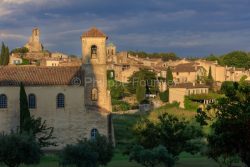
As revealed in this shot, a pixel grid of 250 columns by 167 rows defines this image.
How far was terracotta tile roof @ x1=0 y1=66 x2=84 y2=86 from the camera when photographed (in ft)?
167

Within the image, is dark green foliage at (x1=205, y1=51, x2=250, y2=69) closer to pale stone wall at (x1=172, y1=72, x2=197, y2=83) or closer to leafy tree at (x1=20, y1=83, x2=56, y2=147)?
pale stone wall at (x1=172, y1=72, x2=197, y2=83)

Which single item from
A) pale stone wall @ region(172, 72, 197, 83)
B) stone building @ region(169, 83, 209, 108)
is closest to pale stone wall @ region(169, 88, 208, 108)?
stone building @ region(169, 83, 209, 108)

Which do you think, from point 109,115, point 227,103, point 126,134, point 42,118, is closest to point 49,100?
point 42,118

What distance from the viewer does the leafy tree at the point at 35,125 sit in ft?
153

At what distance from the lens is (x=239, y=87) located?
27.5 m

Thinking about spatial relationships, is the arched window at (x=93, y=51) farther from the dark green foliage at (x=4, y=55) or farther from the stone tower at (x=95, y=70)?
the dark green foliage at (x=4, y=55)

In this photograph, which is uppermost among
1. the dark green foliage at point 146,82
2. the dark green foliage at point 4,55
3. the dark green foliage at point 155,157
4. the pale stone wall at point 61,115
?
the dark green foliage at point 4,55

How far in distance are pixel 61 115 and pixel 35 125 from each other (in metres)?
4.09

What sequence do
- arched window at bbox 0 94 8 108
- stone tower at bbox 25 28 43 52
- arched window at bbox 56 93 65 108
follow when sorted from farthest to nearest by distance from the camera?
1. stone tower at bbox 25 28 43 52
2. arched window at bbox 56 93 65 108
3. arched window at bbox 0 94 8 108

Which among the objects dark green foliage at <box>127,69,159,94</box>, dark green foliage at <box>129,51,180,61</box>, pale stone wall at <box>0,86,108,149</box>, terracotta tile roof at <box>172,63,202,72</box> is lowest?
pale stone wall at <box>0,86,108,149</box>

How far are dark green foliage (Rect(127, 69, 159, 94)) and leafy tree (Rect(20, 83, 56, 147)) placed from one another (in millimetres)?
46272

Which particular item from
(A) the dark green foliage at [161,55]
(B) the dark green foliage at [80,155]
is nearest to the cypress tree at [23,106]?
(B) the dark green foliage at [80,155]

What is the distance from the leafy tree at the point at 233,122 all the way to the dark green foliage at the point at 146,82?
222ft

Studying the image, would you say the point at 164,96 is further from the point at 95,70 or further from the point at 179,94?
the point at 95,70
